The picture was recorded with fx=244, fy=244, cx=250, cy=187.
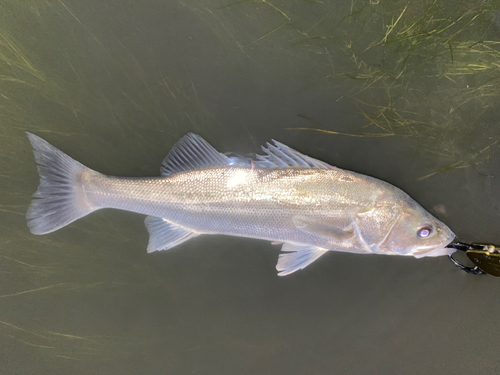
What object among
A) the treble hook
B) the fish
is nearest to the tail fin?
the fish

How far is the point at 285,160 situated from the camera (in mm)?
1389

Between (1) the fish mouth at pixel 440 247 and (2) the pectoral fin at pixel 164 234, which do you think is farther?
(2) the pectoral fin at pixel 164 234

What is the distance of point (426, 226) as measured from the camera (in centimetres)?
135

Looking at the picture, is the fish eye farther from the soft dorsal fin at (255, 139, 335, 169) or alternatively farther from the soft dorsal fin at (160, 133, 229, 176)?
the soft dorsal fin at (160, 133, 229, 176)

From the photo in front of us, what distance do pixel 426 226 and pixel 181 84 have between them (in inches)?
66.6

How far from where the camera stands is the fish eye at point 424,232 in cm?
135

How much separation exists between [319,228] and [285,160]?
429 mm

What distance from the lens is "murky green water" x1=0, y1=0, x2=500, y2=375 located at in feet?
4.99

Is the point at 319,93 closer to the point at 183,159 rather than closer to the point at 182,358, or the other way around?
the point at 183,159

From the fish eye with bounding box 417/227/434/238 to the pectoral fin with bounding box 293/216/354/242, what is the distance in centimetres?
37

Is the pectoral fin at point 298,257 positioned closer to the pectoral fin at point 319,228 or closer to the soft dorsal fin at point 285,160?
the pectoral fin at point 319,228

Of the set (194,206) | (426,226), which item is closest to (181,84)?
(194,206)

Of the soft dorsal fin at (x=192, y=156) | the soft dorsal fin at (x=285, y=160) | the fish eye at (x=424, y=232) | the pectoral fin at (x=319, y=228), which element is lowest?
the fish eye at (x=424, y=232)

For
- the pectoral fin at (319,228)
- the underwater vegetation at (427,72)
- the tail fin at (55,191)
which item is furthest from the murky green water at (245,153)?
the pectoral fin at (319,228)
